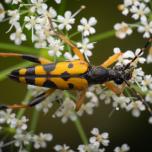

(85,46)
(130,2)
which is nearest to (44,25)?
(85,46)

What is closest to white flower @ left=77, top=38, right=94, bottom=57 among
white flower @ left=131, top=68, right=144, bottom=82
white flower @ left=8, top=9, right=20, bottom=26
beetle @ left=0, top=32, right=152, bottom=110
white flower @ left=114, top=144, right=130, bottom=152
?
beetle @ left=0, top=32, right=152, bottom=110

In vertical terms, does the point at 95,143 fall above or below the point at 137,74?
below

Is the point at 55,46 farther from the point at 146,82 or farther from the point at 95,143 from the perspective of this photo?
the point at 95,143

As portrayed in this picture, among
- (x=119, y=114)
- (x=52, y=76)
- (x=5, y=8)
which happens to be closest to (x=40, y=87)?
(x=52, y=76)

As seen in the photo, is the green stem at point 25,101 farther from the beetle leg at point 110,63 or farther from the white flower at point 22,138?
the beetle leg at point 110,63

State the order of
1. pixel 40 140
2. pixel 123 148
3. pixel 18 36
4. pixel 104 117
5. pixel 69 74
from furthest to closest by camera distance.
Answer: pixel 104 117 < pixel 123 148 < pixel 40 140 < pixel 18 36 < pixel 69 74
